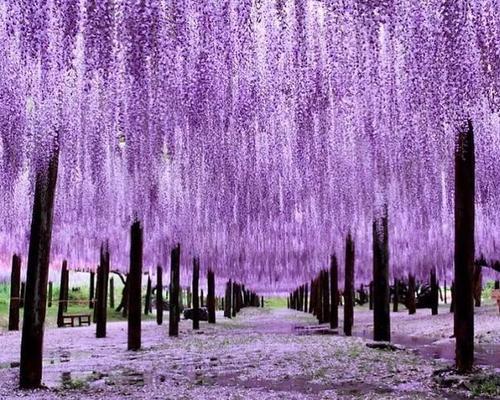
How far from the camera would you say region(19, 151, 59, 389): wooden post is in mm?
8391

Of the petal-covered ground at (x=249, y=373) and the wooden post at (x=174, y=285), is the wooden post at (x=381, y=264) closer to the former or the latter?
the petal-covered ground at (x=249, y=373)

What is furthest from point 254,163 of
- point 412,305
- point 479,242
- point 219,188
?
point 412,305

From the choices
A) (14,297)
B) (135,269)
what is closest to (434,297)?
(14,297)

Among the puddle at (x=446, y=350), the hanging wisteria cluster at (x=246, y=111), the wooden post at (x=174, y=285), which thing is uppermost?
the hanging wisteria cluster at (x=246, y=111)

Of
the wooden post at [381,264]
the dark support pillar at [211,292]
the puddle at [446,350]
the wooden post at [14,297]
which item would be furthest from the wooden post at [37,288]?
the dark support pillar at [211,292]

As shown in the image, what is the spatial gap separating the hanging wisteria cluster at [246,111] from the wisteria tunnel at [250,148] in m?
0.04

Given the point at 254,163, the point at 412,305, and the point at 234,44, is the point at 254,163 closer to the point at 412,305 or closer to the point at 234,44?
the point at 234,44

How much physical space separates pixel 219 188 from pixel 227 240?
25.9 feet

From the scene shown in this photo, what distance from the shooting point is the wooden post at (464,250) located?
899 centimetres

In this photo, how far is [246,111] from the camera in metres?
10.1

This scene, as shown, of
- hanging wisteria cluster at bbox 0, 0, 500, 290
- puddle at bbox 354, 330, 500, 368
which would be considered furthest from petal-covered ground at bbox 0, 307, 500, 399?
hanging wisteria cluster at bbox 0, 0, 500, 290

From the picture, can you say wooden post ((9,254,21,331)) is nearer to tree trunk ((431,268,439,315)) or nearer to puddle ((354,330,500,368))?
puddle ((354,330,500,368))

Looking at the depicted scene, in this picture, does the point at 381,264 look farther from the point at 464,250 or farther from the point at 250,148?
the point at 464,250

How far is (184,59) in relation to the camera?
823 centimetres
